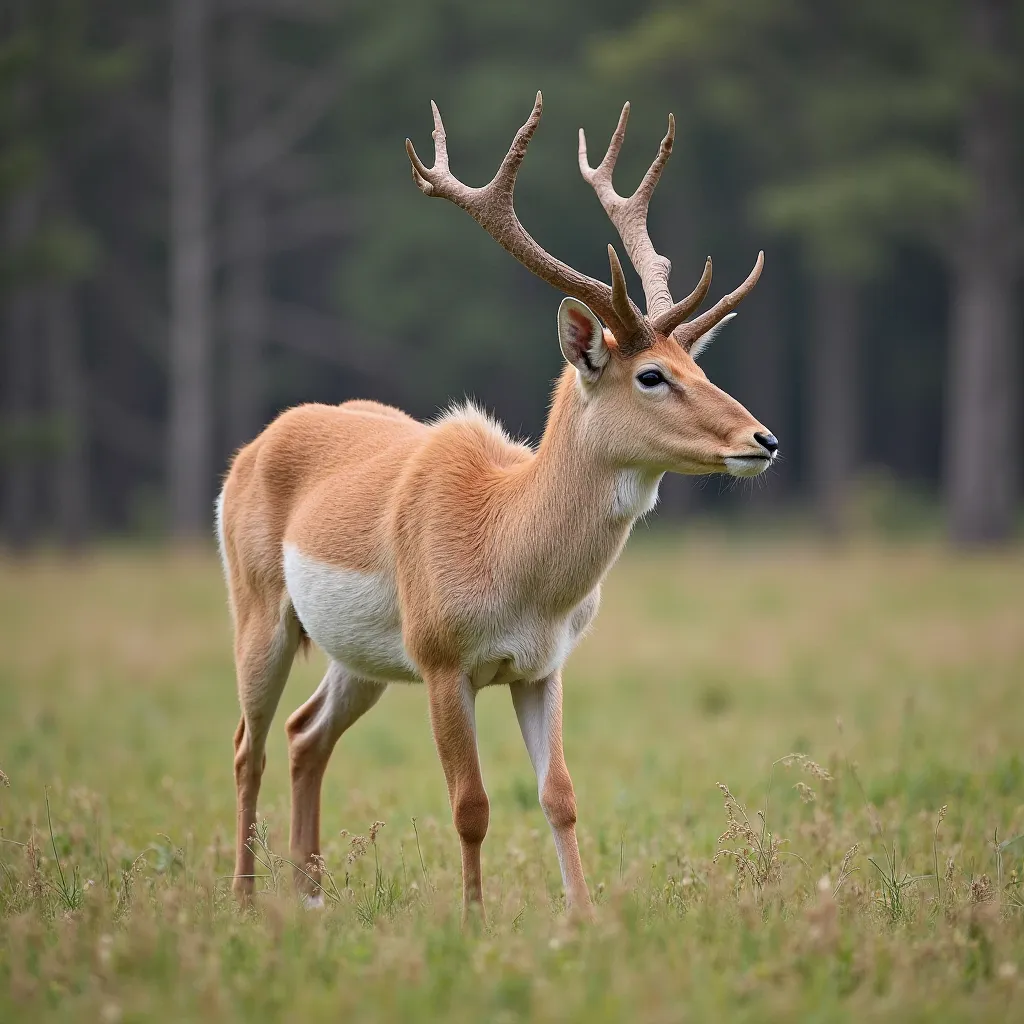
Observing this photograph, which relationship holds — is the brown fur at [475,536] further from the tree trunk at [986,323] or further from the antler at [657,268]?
the tree trunk at [986,323]

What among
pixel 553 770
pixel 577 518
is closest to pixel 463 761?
pixel 553 770

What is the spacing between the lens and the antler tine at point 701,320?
213 inches

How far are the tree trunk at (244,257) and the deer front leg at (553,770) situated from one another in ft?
86.3

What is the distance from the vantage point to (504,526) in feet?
18.0

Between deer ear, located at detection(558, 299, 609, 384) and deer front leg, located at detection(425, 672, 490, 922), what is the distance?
126 cm

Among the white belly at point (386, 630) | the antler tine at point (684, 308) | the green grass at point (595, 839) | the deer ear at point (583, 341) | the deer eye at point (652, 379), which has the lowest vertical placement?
the green grass at point (595, 839)

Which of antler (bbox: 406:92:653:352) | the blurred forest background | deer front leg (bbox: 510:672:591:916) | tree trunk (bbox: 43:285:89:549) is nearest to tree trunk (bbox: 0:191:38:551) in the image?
the blurred forest background

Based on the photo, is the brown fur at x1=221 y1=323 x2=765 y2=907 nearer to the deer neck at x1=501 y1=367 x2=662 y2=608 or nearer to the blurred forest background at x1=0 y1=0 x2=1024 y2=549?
the deer neck at x1=501 y1=367 x2=662 y2=608

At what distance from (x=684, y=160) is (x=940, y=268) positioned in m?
8.84

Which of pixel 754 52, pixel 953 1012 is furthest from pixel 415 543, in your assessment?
pixel 754 52

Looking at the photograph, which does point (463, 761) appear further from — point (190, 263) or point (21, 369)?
point (21, 369)

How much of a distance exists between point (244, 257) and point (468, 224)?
5178mm

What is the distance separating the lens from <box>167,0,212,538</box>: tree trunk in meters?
27.8

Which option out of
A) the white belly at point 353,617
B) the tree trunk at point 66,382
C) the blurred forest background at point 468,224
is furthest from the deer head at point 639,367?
the tree trunk at point 66,382
